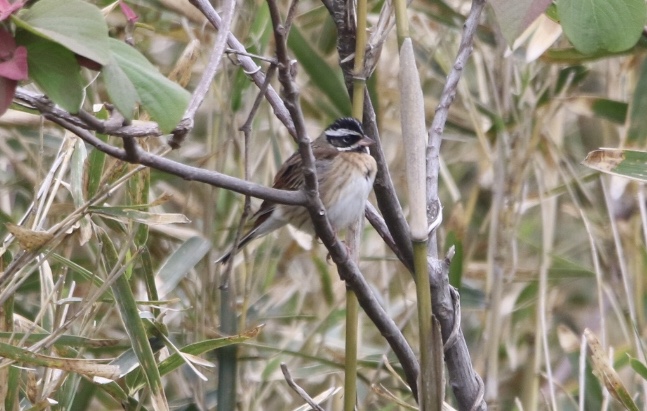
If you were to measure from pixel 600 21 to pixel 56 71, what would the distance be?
0.52 meters

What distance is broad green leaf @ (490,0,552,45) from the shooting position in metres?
0.87

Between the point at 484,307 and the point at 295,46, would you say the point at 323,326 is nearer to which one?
the point at 484,307

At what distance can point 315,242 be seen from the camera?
2850 millimetres

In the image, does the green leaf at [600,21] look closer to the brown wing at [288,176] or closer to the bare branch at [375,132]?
the bare branch at [375,132]

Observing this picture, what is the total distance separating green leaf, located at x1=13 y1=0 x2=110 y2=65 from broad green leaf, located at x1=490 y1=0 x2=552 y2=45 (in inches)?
14.4

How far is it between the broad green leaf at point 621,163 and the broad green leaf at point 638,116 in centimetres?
73

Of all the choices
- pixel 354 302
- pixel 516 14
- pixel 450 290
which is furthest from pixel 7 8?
pixel 450 290

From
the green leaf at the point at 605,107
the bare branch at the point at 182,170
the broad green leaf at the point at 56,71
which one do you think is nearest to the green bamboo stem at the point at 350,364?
the bare branch at the point at 182,170

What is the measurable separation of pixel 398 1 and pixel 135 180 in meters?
0.74

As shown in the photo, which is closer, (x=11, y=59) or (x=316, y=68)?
(x=11, y=59)

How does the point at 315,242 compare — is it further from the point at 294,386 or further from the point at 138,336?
the point at 294,386

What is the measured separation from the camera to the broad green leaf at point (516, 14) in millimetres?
868

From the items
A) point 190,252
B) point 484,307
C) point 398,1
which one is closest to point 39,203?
point 190,252

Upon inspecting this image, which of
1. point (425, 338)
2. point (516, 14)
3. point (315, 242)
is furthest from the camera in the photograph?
point (315, 242)
